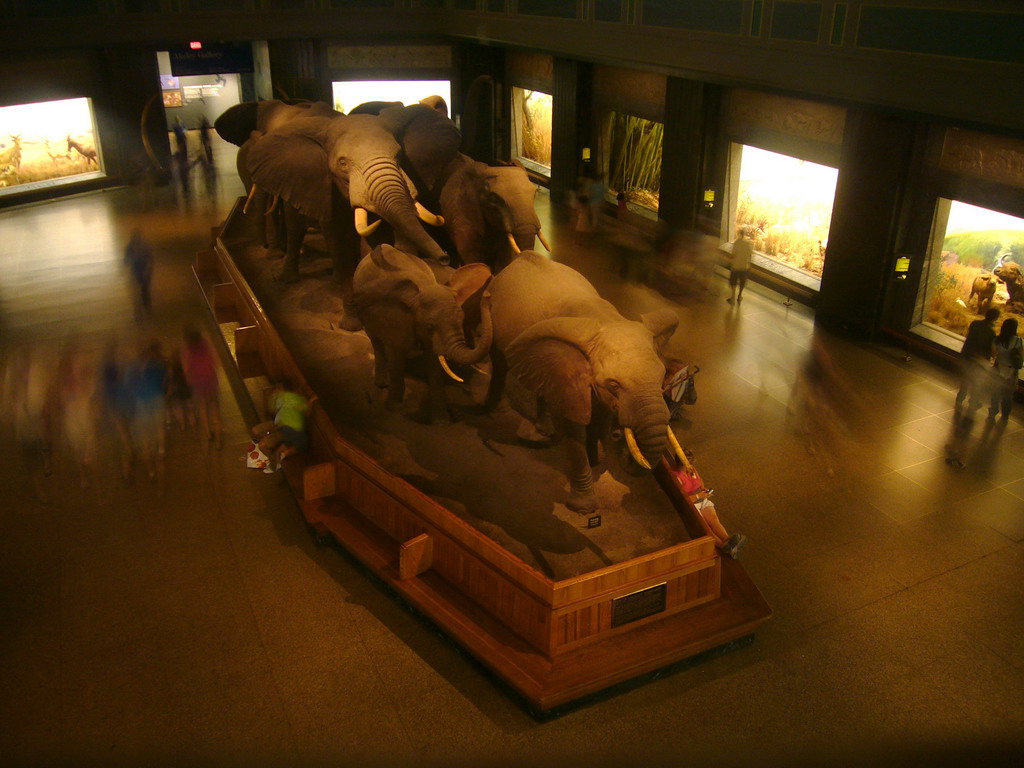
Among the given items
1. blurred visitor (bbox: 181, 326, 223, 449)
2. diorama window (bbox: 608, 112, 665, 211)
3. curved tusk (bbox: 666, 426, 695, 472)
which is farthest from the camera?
diorama window (bbox: 608, 112, 665, 211)

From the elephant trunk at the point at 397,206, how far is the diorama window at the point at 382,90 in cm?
1394

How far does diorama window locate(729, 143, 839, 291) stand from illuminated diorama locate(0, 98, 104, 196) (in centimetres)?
1468

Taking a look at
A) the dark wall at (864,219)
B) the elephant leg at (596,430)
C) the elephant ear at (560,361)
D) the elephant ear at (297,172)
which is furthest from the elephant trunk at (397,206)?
the dark wall at (864,219)

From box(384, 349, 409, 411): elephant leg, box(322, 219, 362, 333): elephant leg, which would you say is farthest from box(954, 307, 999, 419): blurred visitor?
box(322, 219, 362, 333): elephant leg

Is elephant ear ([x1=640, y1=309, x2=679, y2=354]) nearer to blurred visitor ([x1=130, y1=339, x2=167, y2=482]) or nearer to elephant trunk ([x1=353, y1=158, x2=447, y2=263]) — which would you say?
elephant trunk ([x1=353, y1=158, x2=447, y2=263])

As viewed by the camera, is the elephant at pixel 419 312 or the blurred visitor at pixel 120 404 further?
the blurred visitor at pixel 120 404

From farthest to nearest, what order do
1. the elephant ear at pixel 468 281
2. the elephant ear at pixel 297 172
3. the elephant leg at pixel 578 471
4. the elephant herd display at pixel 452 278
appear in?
the elephant ear at pixel 297 172
the elephant ear at pixel 468 281
the elephant leg at pixel 578 471
the elephant herd display at pixel 452 278

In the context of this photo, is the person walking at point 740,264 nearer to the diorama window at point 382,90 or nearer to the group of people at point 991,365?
the group of people at point 991,365

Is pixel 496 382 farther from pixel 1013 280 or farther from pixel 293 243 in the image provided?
pixel 1013 280

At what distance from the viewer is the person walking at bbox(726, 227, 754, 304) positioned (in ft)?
43.9

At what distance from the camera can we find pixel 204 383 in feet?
36.3

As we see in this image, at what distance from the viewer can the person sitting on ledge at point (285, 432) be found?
28.6 ft

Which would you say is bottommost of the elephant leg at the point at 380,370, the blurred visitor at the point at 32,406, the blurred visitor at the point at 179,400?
the blurred visitor at the point at 32,406

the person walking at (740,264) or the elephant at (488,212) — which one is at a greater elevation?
the elephant at (488,212)
